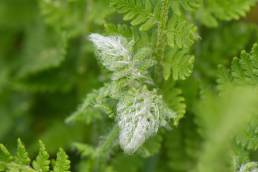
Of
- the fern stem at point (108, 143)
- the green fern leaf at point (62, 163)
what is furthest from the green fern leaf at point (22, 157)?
the fern stem at point (108, 143)

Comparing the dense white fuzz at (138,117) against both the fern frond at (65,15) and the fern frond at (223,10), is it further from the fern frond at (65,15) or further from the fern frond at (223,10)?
the fern frond at (65,15)

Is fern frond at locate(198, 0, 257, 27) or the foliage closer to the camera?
the foliage

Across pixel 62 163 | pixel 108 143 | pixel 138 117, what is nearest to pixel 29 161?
pixel 62 163

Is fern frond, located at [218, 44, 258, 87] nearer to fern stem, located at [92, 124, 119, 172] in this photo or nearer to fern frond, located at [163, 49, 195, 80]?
fern frond, located at [163, 49, 195, 80]

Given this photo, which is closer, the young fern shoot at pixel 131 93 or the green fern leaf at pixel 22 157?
the young fern shoot at pixel 131 93

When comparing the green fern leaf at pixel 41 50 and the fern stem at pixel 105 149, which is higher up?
Result: the green fern leaf at pixel 41 50

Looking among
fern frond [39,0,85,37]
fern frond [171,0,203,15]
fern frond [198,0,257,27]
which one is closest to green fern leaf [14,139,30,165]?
fern frond [171,0,203,15]
